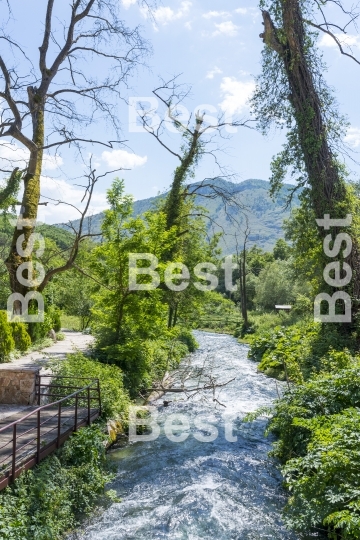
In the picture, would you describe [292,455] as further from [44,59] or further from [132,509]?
[44,59]

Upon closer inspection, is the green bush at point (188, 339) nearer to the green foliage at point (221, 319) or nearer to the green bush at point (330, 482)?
the green foliage at point (221, 319)

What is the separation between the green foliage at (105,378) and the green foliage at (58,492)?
141cm

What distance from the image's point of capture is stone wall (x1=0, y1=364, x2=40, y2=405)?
889cm

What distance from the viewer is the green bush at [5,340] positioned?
12.8m

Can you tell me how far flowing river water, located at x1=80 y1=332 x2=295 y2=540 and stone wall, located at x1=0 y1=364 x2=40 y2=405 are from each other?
2054 mm

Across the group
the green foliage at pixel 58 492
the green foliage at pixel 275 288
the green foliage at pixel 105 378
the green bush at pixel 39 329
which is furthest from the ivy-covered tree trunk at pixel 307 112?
the green foliage at pixel 275 288

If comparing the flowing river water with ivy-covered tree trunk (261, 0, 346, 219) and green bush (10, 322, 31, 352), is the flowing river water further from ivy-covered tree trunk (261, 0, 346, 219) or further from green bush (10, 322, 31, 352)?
ivy-covered tree trunk (261, 0, 346, 219)

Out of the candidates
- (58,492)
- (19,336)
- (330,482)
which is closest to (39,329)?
(19,336)

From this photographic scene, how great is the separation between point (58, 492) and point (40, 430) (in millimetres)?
1200

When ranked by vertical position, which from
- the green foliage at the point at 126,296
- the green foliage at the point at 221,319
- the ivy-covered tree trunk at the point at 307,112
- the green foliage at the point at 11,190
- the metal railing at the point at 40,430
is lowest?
the green foliage at the point at 221,319

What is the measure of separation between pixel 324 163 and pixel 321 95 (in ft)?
8.32

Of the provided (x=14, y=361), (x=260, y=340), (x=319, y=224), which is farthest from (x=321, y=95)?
(x=14, y=361)

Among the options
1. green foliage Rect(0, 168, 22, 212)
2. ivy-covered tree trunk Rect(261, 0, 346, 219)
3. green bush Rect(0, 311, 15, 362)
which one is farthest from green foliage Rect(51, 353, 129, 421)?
ivy-covered tree trunk Rect(261, 0, 346, 219)

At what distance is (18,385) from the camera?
8.92 meters
